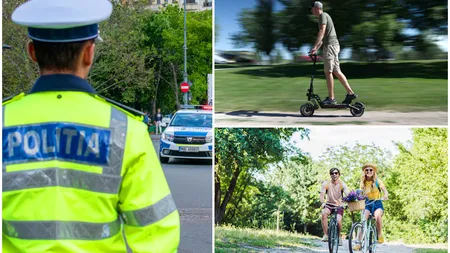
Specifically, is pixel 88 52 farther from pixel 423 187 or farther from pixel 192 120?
pixel 192 120

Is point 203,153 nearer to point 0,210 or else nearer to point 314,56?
point 314,56

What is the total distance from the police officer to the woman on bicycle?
353 centimetres

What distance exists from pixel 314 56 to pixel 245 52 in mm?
467

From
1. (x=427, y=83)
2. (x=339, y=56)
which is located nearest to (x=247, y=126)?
(x=339, y=56)

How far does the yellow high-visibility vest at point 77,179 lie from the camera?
6.97 ft

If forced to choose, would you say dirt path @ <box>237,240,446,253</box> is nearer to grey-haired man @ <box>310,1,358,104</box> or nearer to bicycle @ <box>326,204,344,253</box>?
bicycle @ <box>326,204,344,253</box>

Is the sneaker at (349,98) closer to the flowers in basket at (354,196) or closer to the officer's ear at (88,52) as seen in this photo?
the flowers in basket at (354,196)

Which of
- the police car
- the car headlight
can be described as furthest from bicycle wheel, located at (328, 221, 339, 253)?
the car headlight

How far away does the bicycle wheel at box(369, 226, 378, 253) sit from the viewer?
551cm

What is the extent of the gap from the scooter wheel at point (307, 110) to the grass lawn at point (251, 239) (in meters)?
0.92

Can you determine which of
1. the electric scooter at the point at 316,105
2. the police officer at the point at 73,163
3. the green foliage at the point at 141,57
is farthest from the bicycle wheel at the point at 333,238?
the green foliage at the point at 141,57

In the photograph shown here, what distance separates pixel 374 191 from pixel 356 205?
0.39 meters

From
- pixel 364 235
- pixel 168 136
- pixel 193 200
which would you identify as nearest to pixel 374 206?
pixel 364 235

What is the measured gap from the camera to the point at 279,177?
560 centimetres
